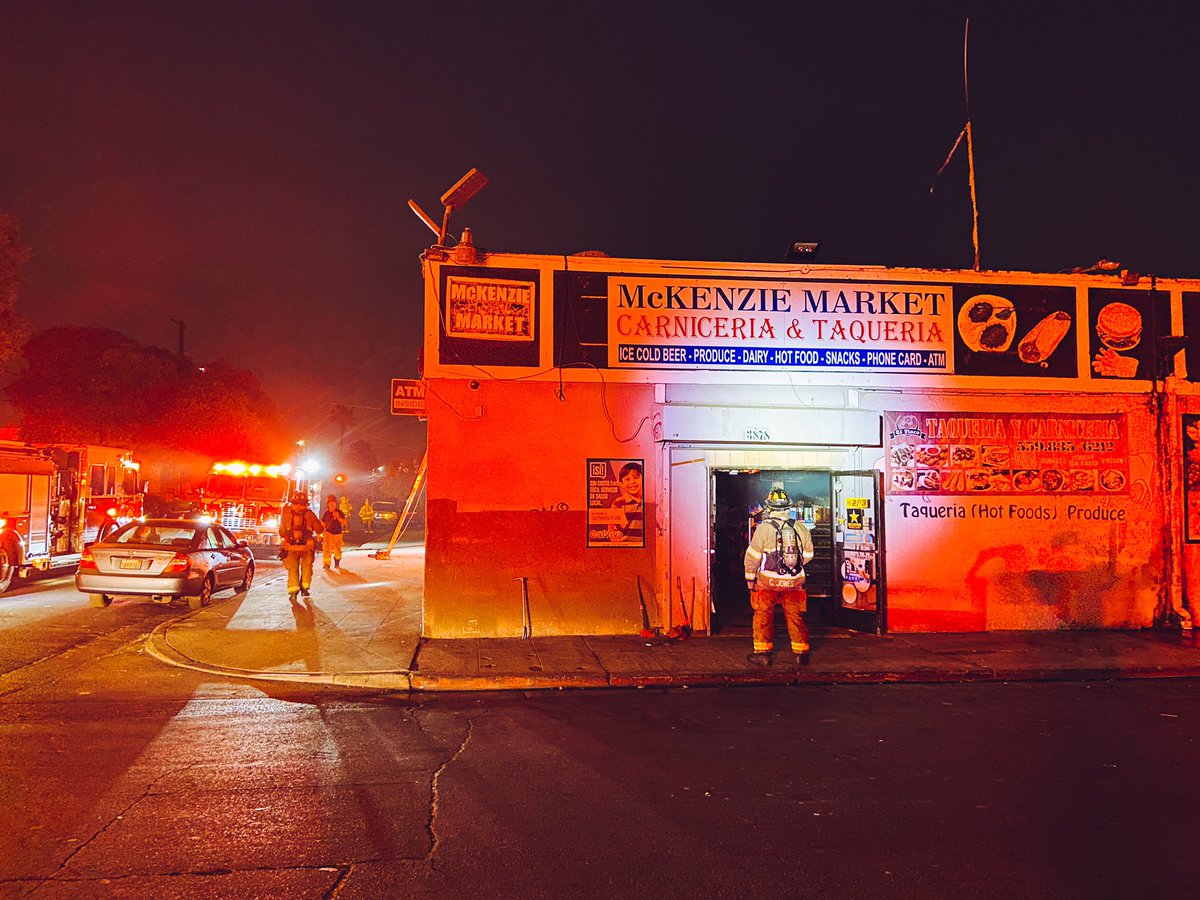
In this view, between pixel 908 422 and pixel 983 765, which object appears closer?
pixel 983 765

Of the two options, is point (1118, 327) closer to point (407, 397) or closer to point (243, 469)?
point (407, 397)

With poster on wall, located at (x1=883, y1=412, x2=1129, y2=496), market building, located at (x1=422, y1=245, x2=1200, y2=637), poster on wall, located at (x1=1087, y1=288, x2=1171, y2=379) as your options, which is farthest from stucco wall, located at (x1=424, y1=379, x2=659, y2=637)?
poster on wall, located at (x1=1087, y1=288, x2=1171, y2=379)

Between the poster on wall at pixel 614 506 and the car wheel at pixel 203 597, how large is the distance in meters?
6.60

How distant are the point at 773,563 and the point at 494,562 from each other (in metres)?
3.72

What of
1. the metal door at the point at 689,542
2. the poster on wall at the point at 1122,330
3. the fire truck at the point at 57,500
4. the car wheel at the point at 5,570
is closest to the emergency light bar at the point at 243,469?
the fire truck at the point at 57,500

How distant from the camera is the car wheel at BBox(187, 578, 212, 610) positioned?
12.6m

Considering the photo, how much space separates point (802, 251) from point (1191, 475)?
6693 millimetres

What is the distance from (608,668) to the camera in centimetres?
862

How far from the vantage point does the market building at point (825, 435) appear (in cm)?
1052

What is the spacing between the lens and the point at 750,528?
48.4ft

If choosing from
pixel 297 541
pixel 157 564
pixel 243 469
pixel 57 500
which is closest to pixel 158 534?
pixel 157 564

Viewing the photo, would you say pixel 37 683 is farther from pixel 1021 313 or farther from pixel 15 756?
pixel 1021 313

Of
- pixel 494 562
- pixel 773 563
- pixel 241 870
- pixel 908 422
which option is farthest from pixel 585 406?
pixel 241 870

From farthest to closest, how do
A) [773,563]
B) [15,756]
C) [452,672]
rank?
1. [773,563]
2. [452,672]
3. [15,756]
